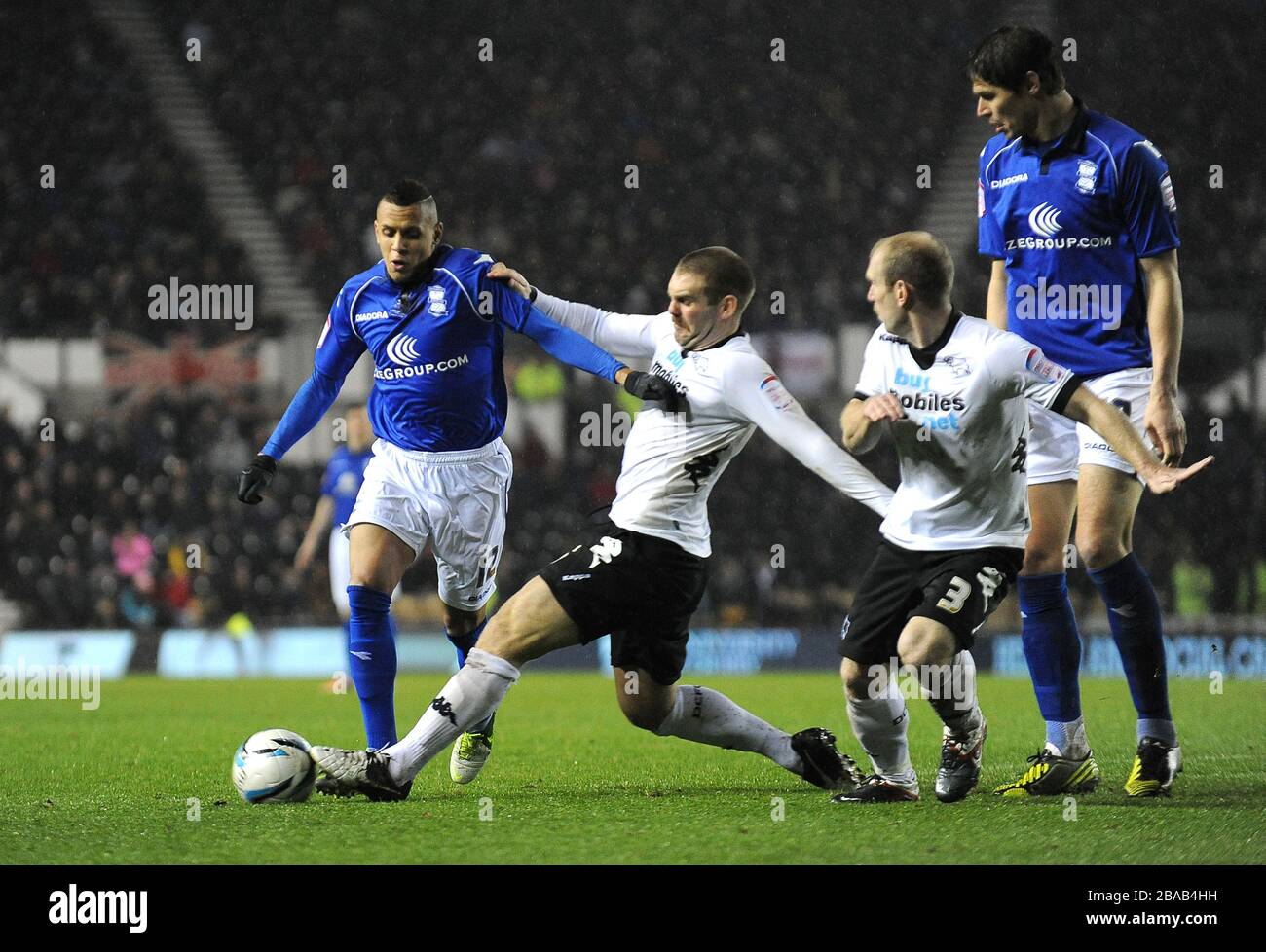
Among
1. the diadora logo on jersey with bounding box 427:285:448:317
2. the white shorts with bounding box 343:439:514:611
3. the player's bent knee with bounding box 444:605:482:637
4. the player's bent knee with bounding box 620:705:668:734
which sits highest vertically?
the diadora logo on jersey with bounding box 427:285:448:317

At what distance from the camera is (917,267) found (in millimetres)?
4457

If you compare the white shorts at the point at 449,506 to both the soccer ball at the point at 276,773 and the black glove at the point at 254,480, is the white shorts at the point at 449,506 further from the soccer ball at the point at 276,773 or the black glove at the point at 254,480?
the soccer ball at the point at 276,773

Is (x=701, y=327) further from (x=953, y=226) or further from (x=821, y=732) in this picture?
(x=953, y=226)

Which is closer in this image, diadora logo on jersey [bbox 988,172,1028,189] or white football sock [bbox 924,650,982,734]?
white football sock [bbox 924,650,982,734]

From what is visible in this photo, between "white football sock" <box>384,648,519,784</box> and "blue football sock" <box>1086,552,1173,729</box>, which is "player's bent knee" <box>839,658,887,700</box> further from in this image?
"white football sock" <box>384,648,519,784</box>

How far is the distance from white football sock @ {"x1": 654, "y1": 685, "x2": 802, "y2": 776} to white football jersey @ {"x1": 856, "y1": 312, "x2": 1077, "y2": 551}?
2.85ft

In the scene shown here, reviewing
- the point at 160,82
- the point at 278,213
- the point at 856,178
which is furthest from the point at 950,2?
the point at 160,82

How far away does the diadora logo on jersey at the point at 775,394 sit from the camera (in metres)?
4.38

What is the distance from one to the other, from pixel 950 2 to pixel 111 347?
11.2 meters

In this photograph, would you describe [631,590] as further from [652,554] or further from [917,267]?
[917,267]

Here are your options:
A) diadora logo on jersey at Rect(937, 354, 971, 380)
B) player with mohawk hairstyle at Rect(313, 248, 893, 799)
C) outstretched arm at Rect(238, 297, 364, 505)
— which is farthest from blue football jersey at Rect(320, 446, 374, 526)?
diadora logo on jersey at Rect(937, 354, 971, 380)

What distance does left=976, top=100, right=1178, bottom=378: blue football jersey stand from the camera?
4.95m

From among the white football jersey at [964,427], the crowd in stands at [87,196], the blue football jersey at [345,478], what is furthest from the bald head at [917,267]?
the crowd in stands at [87,196]

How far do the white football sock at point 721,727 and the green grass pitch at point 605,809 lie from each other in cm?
15
